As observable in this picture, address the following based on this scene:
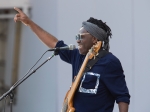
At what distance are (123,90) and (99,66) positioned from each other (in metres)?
0.27

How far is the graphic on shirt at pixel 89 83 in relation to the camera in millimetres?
3582

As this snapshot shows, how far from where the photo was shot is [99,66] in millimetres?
3619

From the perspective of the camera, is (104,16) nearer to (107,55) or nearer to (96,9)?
(96,9)

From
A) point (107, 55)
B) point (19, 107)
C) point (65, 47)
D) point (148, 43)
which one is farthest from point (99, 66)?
point (19, 107)

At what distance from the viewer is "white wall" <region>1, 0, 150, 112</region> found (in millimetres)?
5625

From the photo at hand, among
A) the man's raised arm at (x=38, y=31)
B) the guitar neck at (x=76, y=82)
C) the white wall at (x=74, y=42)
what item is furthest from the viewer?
the white wall at (x=74, y=42)

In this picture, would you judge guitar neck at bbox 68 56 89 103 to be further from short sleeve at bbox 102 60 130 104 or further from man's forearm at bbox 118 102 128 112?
man's forearm at bbox 118 102 128 112

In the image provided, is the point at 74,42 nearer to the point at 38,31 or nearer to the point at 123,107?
the point at 38,31

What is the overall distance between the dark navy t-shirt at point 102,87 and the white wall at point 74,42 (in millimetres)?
2028

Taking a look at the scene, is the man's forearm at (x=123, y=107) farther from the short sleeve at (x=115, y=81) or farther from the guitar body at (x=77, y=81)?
the guitar body at (x=77, y=81)

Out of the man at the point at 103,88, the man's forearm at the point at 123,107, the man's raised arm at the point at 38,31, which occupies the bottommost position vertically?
the man's forearm at the point at 123,107

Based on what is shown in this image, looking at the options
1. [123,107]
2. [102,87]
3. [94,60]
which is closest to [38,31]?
[94,60]

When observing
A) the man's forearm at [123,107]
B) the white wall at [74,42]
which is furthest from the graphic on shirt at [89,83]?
the white wall at [74,42]

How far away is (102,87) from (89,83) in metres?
0.11
